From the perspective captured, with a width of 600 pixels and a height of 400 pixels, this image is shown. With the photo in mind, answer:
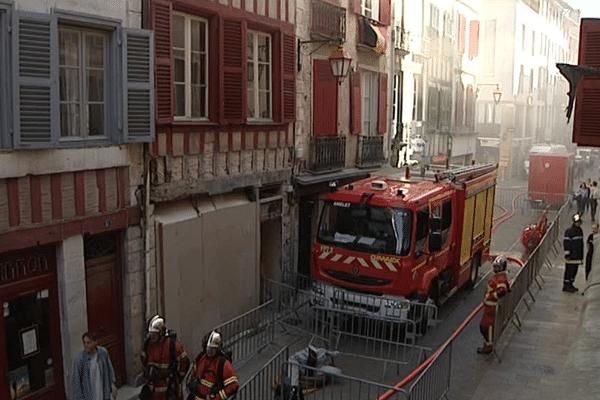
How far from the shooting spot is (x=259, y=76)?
13250mm

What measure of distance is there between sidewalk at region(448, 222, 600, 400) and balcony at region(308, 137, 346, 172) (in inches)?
196

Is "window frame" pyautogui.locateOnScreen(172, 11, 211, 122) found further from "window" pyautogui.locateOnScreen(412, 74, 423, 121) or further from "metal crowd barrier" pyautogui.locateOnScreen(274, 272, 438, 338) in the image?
"window" pyautogui.locateOnScreen(412, 74, 423, 121)

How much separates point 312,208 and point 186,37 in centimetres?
632

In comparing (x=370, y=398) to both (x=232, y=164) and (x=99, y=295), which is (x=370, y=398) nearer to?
(x=99, y=295)

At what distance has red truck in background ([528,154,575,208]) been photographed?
3053 centimetres

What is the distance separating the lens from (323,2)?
Result: 15180mm

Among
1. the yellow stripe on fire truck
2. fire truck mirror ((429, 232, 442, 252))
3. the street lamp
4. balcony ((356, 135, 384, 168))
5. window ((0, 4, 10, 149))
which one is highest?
the street lamp

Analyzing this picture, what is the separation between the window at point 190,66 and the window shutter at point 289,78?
94.4 inches

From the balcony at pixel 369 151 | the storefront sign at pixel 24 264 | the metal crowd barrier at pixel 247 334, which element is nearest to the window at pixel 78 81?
the storefront sign at pixel 24 264

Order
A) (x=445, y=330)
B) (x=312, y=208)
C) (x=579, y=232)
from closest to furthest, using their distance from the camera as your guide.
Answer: (x=445, y=330) → (x=579, y=232) → (x=312, y=208)

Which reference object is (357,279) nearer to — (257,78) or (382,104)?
(257,78)

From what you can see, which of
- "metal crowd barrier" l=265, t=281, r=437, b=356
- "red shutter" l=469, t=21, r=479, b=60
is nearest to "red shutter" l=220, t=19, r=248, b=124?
"metal crowd barrier" l=265, t=281, r=437, b=356

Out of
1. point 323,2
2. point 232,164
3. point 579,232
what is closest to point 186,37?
point 232,164

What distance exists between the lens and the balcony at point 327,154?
15352 mm
